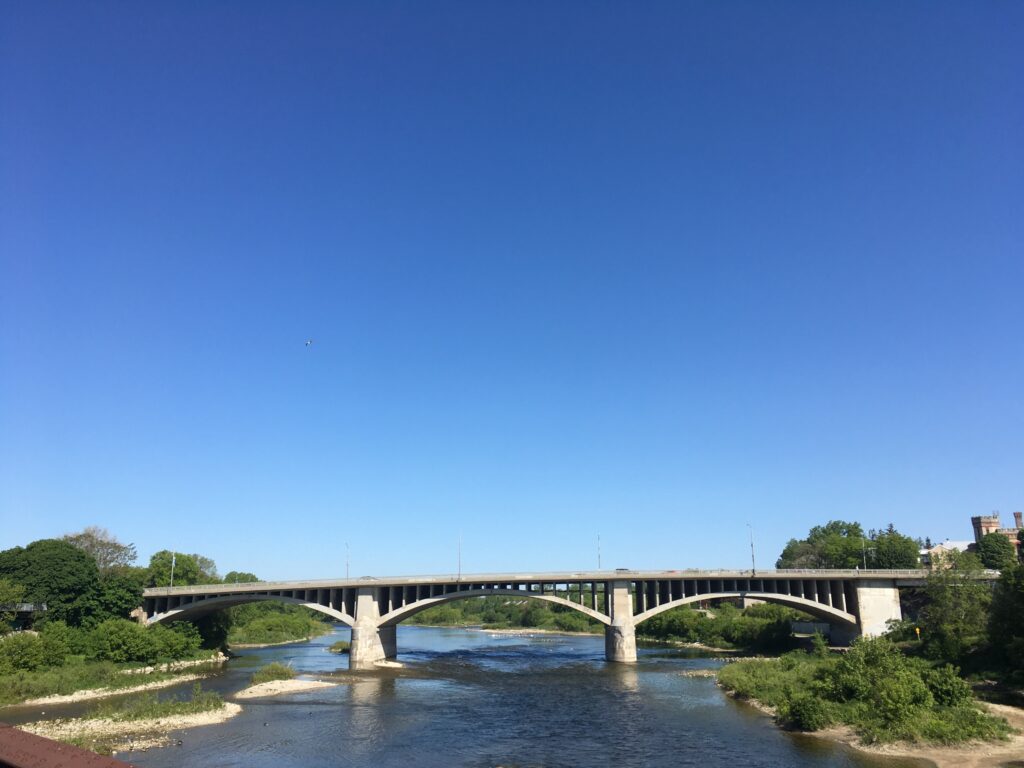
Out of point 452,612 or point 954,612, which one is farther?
point 452,612

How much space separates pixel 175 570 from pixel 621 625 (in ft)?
235

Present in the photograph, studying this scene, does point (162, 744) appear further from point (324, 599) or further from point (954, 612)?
point (954, 612)

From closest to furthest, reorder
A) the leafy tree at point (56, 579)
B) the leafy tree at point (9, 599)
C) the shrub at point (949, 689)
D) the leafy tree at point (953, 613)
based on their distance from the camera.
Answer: the shrub at point (949, 689) < the leafy tree at point (953, 613) < the leafy tree at point (9, 599) < the leafy tree at point (56, 579)

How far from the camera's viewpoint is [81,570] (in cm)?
7631

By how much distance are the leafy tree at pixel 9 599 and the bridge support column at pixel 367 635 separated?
113 feet

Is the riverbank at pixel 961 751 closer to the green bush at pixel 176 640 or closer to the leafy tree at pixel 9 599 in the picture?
the green bush at pixel 176 640

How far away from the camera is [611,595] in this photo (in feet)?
271

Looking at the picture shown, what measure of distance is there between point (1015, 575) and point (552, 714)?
34269 millimetres

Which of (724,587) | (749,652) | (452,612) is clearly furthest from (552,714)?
(452,612)

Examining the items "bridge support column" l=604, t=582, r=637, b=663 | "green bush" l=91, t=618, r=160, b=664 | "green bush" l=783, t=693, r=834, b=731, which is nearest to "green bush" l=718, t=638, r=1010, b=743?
"green bush" l=783, t=693, r=834, b=731

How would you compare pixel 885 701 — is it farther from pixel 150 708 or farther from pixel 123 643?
pixel 123 643

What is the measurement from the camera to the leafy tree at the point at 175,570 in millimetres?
103875

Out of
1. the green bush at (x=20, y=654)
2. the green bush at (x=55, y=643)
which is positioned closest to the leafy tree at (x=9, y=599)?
the green bush at (x=55, y=643)

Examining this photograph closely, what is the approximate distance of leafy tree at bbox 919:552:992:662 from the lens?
55625mm
